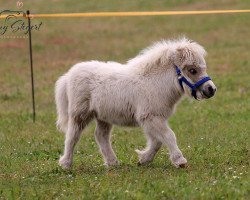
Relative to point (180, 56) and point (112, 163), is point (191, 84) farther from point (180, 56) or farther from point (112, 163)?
point (112, 163)

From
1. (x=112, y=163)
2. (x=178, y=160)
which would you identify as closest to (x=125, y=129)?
(x=112, y=163)

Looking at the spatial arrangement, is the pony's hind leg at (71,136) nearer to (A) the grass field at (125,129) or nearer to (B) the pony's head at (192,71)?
(A) the grass field at (125,129)

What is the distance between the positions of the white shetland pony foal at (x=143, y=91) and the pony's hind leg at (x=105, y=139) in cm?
2

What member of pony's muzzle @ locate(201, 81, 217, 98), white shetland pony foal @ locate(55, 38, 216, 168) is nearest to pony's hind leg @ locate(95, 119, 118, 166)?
white shetland pony foal @ locate(55, 38, 216, 168)

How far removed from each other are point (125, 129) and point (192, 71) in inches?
110

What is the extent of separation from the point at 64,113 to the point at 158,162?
1.60m

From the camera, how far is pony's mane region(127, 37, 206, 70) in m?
10.2

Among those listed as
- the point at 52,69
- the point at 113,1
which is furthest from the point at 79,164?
the point at 113,1

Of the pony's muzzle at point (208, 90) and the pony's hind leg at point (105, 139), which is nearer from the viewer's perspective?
the pony's muzzle at point (208, 90)

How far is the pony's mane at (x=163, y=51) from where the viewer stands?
10.2m

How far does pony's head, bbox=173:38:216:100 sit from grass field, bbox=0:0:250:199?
1.04 m

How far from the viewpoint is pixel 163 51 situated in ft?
34.0

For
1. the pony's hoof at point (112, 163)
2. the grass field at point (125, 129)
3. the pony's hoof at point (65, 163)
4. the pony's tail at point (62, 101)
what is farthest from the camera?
the pony's tail at point (62, 101)

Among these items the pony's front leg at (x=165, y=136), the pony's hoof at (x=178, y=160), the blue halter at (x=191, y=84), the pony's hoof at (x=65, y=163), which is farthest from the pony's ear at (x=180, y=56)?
the pony's hoof at (x=65, y=163)
